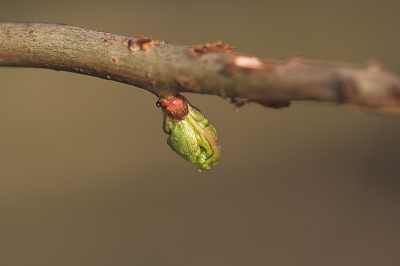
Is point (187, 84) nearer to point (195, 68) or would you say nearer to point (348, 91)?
point (195, 68)

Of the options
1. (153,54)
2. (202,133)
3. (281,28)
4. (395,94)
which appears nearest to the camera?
(395,94)

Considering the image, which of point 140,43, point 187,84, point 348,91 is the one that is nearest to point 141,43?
point 140,43

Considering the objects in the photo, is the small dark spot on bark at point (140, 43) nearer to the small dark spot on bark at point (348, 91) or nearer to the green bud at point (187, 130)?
the green bud at point (187, 130)

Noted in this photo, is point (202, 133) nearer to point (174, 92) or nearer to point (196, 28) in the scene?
point (174, 92)

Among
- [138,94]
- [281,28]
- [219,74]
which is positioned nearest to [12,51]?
[219,74]

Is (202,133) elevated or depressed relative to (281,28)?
depressed

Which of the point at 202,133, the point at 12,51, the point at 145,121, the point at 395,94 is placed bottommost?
the point at 395,94

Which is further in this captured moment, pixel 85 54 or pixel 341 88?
pixel 85 54
